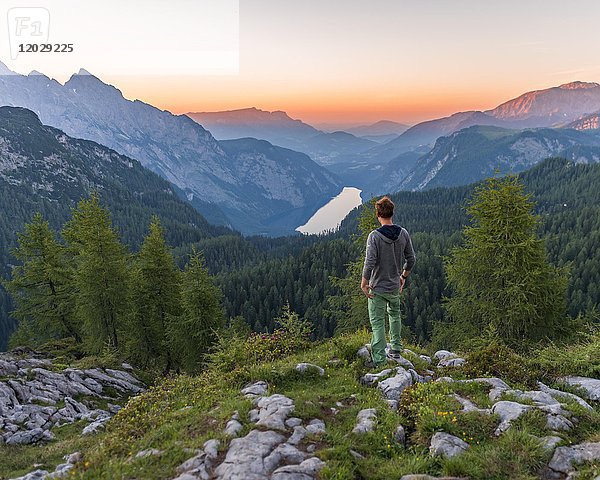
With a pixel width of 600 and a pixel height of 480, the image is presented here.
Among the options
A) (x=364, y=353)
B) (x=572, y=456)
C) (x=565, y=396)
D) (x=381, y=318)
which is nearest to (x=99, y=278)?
(x=364, y=353)

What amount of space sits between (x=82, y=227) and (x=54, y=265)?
4469mm

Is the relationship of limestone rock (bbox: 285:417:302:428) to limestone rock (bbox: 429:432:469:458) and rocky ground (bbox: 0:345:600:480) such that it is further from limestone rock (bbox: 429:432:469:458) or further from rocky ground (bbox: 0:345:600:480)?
limestone rock (bbox: 429:432:469:458)

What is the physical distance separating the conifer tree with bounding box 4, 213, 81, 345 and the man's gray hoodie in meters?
26.2

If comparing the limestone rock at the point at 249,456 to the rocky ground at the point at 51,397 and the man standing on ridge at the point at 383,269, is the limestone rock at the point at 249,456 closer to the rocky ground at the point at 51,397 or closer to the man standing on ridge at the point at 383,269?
the man standing on ridge at the point at 383,269

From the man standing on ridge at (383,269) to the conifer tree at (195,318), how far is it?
1864 centimetres

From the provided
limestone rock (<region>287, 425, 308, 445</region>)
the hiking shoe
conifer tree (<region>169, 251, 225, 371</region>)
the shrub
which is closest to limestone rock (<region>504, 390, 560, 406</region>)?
the shrub

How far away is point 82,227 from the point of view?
86.3ft

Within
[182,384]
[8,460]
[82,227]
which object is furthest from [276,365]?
[82,227]

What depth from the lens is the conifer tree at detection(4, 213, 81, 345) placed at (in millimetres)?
27375

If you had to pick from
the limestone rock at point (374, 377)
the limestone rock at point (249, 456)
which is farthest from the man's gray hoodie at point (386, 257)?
the limestone rock at point (249, 456)

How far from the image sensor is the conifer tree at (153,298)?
1075 inches

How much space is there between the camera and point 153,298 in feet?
92.3

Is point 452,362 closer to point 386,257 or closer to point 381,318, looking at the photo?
point 381,318

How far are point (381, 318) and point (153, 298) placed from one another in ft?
74.8
